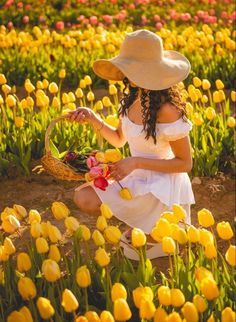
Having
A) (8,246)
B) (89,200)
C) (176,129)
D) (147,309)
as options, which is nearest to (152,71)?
(176,129)

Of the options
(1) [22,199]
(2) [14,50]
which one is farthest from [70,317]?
(2) [14,50]

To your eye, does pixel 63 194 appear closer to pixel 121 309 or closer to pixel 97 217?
pixel 97 217

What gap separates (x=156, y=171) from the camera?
3746 millimetres

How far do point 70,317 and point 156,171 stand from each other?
969 millimetres

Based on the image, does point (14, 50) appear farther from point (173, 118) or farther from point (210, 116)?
point (173, 118)

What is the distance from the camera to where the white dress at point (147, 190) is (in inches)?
147

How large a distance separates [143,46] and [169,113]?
13.4 inches

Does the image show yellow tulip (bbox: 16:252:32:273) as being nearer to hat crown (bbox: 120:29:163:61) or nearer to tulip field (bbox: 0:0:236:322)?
tulip field (bbox: 0:0:236:322)

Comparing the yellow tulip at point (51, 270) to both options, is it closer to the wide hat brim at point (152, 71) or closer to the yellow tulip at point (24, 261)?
the yellow tulip at point (24, 261)

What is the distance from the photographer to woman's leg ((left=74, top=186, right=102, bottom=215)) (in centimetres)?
381

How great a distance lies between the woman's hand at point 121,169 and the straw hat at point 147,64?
1.22 ft

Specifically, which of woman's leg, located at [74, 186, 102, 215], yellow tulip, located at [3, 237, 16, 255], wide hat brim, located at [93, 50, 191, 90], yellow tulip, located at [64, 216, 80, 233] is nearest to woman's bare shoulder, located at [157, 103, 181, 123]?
wide hat brim, located at [93, 50, 191, 90]

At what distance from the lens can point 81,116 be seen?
388cm

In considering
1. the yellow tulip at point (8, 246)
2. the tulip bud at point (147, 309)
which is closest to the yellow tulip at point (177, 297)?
the tulip bud at point (147, 309)
